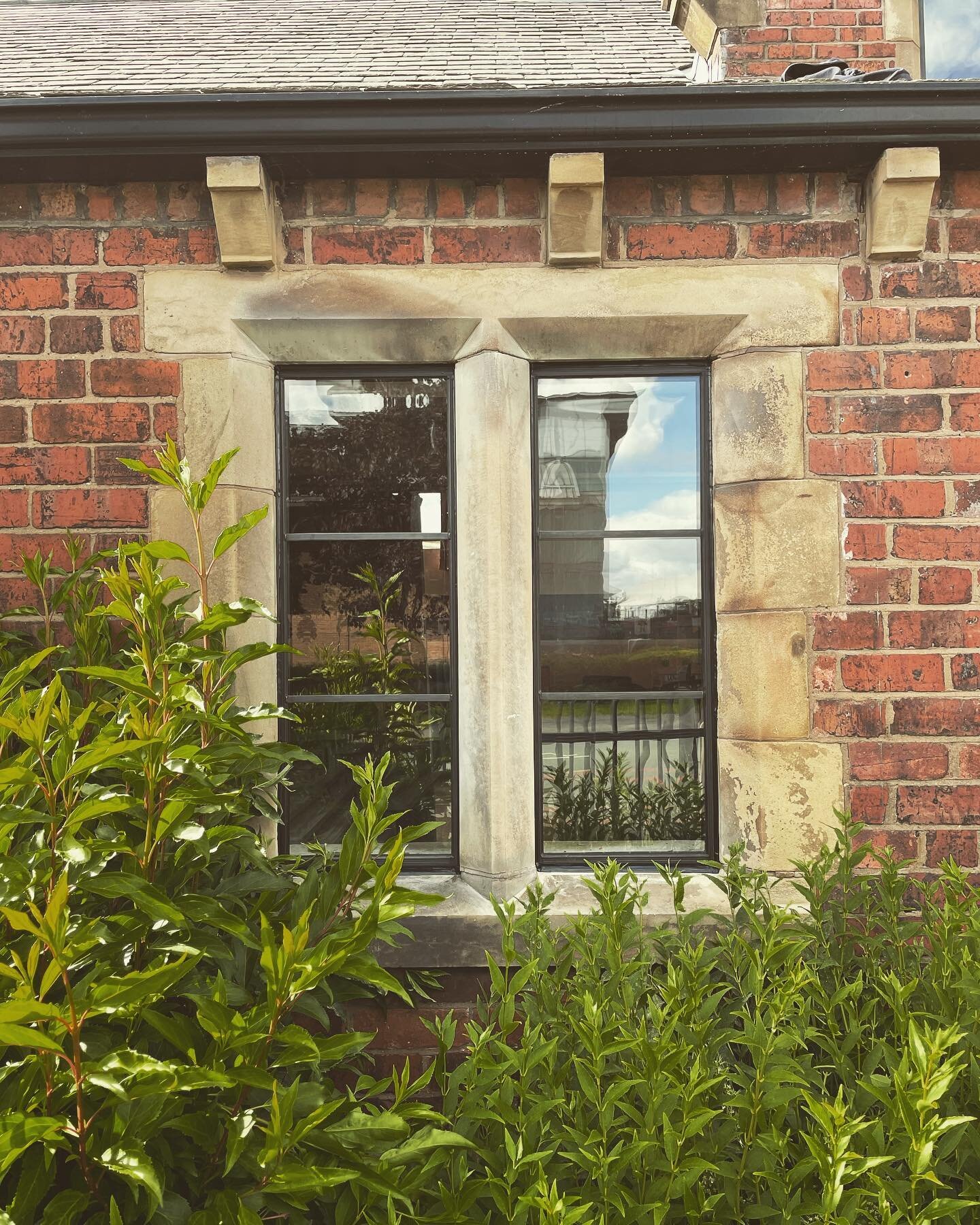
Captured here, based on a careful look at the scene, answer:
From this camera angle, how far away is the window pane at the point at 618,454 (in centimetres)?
243

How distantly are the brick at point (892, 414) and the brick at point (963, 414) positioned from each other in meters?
0.04

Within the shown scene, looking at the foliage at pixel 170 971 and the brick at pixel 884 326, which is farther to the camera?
the brick at pixel 884 326

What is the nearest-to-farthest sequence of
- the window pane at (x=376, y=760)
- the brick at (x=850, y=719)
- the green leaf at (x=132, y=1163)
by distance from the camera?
the green leaf at (x=132, y=1163) < the brick at (x=850, y=719) < the window pane at (x=376, y=760)

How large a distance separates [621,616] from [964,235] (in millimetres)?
1479

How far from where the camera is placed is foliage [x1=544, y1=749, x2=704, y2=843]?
2420mm

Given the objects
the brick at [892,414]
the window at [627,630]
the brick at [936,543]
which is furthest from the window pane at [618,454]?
the brick at [936,543]

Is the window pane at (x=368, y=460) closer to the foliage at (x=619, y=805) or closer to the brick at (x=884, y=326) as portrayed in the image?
the foliage at (x=619, y=805)

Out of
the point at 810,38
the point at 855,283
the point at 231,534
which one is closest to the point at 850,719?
the point at 855,283

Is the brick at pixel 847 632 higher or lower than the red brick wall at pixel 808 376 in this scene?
lower

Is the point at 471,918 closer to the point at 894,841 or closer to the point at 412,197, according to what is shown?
the point at 894,841

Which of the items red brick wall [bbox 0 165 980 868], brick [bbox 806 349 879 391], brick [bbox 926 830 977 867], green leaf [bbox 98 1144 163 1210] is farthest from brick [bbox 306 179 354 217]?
brick [bbox 926 830 977 867]

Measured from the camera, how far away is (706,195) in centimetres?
229

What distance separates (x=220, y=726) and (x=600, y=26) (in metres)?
3.44

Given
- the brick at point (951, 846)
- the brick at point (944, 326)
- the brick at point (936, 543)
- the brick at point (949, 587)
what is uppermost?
the brick at point (944, 326)
